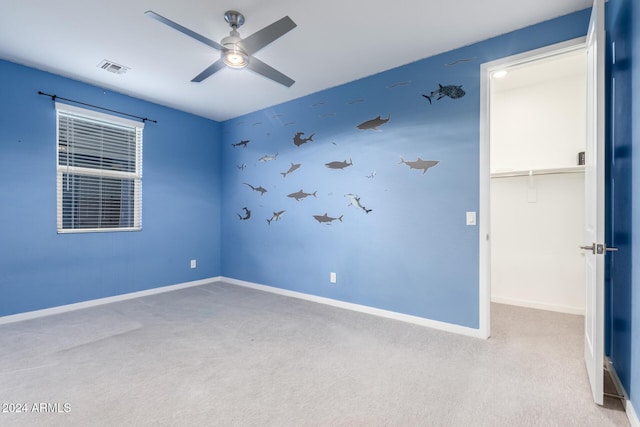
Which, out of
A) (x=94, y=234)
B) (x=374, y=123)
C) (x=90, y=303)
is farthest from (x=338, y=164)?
(x=90, y=303)

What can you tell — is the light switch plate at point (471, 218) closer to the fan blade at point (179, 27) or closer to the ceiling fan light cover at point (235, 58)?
the ceiling fan light cover at point (235, 58)

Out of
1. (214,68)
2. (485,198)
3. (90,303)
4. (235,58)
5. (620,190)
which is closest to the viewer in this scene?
(620,190)

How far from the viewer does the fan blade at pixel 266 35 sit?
1.92m

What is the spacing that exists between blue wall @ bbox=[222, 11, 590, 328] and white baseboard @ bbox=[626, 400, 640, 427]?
1.14 meters

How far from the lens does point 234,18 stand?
2.31m

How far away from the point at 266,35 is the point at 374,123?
1638 millimetres

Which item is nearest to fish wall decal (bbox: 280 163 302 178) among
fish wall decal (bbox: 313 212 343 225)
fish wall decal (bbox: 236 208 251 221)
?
fish wall decal (bbox: 313 212 343 225)

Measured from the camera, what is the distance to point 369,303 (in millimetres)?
3359

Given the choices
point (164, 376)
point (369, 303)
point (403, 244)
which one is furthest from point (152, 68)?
point (369, 303)

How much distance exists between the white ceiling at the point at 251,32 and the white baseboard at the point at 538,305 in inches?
119

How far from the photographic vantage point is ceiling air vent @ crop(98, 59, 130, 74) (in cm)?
308

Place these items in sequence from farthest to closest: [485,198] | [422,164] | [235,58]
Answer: [422,164], [485,198], [235,58]

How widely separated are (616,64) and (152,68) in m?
3.98

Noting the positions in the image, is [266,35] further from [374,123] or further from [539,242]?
[539,242]
